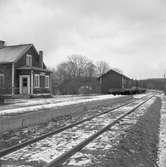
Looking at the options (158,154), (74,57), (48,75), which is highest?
(74,57)

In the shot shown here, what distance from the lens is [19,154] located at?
664cm

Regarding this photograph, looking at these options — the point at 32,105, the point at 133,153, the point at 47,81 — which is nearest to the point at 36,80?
the point at 47,81

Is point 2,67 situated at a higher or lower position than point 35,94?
higher

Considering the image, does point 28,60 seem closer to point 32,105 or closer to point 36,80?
point 36,80

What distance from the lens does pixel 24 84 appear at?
34000 mm

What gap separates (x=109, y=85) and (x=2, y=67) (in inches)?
1683

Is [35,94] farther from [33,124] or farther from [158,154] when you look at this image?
[158,154]

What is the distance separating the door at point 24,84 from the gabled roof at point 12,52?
2.42 metres

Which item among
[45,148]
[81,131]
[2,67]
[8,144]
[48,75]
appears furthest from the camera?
[48,75]

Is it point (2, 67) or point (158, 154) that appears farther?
point (2, 67)

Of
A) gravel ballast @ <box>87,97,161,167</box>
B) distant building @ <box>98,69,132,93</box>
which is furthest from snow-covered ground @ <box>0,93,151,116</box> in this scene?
distant building @ <box>98,69,132,93</box>

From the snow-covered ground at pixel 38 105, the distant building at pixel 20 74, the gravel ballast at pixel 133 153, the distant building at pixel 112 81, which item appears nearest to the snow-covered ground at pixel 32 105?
the snow-covered ground at pixel 38 105

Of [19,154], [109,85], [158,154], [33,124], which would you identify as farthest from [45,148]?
[109,85]

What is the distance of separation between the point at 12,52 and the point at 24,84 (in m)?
4.92
